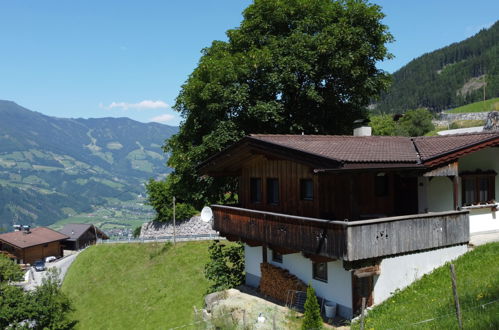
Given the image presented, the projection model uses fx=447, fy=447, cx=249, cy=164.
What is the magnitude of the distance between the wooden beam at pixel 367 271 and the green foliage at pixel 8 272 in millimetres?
45940

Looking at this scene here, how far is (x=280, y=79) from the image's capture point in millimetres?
25469

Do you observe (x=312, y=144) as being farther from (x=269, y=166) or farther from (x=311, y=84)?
(x=311, y=84)

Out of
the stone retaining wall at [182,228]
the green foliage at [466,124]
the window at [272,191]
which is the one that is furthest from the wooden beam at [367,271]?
the green foliage at [466,124]

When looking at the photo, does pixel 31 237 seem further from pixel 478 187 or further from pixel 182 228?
pixel 478 187

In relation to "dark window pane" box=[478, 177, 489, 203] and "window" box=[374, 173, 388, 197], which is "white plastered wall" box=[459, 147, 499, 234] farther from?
"window" box=[374, 173, 388, 197]

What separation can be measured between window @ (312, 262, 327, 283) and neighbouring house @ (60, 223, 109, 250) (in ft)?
239

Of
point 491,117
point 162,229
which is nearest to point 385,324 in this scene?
point 162,229

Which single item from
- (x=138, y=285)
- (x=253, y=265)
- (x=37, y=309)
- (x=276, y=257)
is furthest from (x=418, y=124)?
(x=37, y=309)

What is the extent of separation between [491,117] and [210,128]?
111 ft

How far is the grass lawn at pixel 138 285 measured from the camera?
26.7m

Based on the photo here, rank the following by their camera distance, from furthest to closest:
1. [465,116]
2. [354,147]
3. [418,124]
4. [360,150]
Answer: [465,116] < [418,124] < [354,147] < [360,150]

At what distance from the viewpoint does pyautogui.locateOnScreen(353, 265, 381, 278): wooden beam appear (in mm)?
14077

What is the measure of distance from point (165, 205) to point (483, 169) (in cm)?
3173

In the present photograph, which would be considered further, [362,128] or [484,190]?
[362,128]
